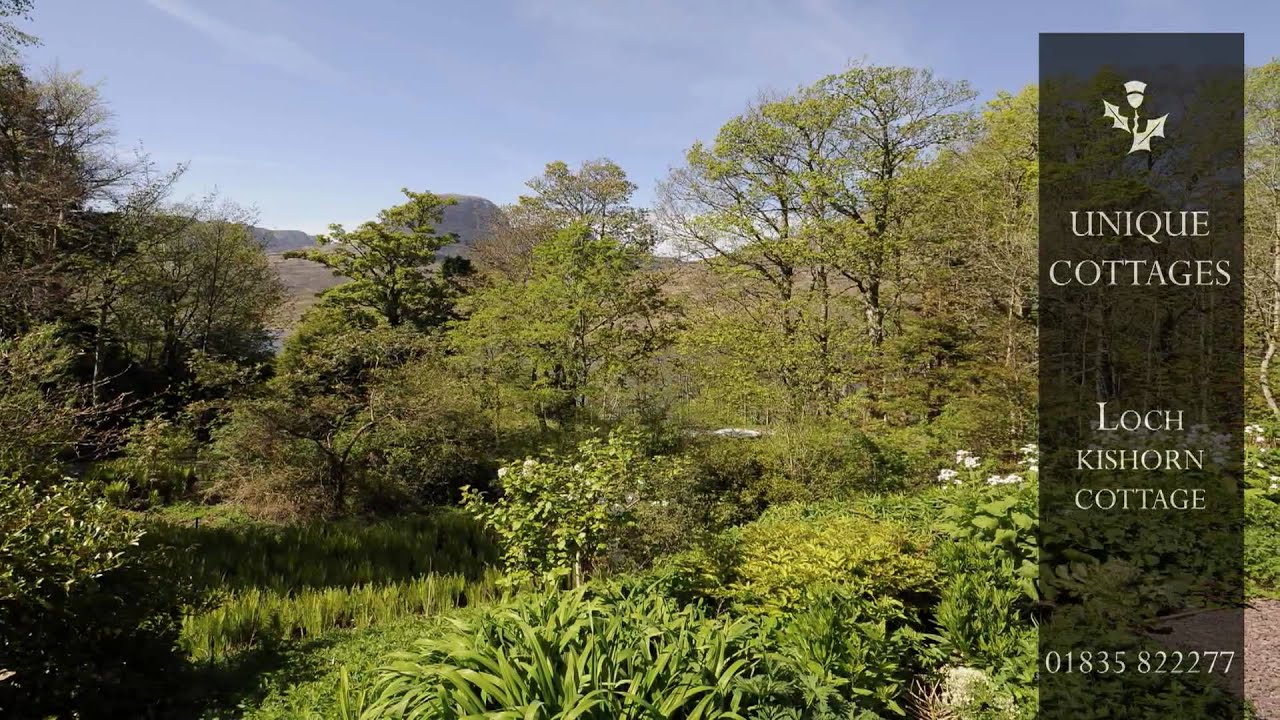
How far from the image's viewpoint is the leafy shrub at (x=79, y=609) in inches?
109

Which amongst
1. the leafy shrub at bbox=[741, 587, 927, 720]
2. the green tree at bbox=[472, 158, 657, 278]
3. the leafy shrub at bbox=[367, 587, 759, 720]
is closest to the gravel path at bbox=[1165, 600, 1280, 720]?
the leafy shrub at bbox=[741, 587, 927, 720]

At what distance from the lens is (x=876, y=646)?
2971mm

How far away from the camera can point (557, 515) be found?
418 centimetres

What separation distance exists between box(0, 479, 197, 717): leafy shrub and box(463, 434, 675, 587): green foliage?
187 centimetres

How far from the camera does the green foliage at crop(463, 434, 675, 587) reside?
4066mm

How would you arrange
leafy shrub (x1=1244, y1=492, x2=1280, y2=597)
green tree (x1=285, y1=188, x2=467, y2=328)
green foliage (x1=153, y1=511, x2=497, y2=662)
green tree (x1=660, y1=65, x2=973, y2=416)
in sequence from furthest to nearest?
green tree (x1=285, y1=188, x2=467, y2=328), green tree (x1=660, y1=65, x2=973, y2=416), green foliage (x1=153, y1=511, x2=497, y2=662), leafy shrub (x1=1244, y1=492, x2=1280, y2=597)

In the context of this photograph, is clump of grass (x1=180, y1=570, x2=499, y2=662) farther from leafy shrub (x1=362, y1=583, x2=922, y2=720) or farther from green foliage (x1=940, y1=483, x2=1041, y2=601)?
green foliage (x1=940, y1=483, x2=1041, y2=601)

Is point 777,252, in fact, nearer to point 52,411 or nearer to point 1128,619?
point 1128,619

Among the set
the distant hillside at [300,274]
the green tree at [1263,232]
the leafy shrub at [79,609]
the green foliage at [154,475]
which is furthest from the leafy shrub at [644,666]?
the distant hillside at [300,274]

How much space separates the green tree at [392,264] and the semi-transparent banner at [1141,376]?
15799 millimetres

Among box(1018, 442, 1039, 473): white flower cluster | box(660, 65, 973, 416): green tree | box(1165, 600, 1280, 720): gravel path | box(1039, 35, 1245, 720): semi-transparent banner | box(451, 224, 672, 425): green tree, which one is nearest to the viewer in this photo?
box(1039, 35, 1245, 720): semi-transparent banner

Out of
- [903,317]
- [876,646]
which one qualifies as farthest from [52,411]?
[903,317]

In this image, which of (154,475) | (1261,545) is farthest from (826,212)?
(154,475)

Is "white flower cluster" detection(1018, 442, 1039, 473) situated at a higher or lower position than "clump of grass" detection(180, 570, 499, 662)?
higher
